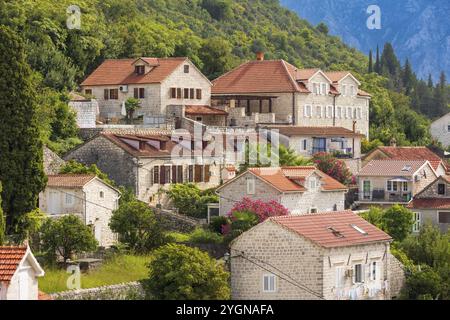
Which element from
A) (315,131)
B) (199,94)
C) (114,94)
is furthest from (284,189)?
(114,94)

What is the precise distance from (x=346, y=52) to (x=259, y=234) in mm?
92475

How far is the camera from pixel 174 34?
10512 cm

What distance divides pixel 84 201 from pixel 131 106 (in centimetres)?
2086

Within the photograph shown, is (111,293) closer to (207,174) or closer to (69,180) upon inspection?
(69,180)

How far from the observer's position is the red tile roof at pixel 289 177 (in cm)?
6325

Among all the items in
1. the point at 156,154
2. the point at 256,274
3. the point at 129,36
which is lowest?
the point at 256,274

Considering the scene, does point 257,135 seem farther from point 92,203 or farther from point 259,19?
point 259,19

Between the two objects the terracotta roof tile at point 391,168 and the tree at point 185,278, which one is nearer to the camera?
the tree at point 185,278

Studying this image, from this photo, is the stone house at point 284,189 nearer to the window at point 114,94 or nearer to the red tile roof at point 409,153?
the red tile roof at point 409,153

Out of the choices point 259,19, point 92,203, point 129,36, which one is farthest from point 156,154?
point 259,19

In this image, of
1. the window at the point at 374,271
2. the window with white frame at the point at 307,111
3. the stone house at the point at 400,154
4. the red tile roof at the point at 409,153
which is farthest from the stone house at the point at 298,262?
the window with white frame at the point at 307,111

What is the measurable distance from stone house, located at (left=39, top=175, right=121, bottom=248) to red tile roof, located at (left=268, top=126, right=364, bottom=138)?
20128 millimetres

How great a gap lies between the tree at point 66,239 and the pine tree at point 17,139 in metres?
1.13

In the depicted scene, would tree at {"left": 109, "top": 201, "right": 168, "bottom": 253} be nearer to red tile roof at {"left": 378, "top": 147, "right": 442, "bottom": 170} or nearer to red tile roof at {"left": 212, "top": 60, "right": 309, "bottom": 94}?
red tile roof at {"left": 378, "top": 147, "right": 442, "bottom": 170}
